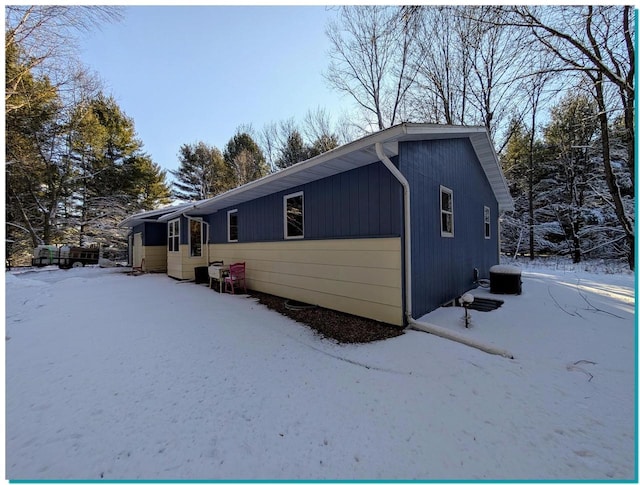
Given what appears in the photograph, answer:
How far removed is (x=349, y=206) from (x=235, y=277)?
4.30 m

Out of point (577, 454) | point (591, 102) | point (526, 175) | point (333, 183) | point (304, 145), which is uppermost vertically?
point (304, 145)

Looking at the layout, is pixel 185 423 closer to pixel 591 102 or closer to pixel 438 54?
pixel 591 102

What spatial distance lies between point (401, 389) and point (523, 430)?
0.94 metres

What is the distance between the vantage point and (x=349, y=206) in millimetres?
5031

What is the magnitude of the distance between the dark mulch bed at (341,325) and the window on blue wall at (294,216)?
5.43 ft

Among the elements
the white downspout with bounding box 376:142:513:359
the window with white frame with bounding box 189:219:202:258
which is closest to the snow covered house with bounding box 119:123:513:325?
the white downspout with bounding box 376:142:513:359

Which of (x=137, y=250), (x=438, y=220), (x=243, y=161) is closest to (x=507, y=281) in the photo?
(x=438, y=220)

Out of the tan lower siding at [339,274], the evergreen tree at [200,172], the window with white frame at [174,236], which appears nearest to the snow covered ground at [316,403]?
the tan lower siding at [339,274]

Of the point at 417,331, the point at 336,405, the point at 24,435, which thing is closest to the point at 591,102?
the point at 417,331

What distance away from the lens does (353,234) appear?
4.95 meters

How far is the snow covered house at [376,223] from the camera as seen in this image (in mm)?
4355

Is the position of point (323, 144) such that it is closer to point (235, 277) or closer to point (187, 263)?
point (187, 263)

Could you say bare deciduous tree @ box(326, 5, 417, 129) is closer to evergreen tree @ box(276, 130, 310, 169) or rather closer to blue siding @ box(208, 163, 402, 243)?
evergreen tree @ box(276, 130, 310, 169)

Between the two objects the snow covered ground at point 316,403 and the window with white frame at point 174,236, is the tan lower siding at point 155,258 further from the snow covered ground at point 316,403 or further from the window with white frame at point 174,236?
the snow covered ground at point 316,403
